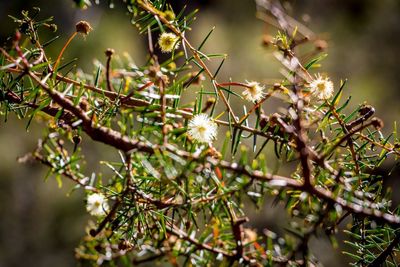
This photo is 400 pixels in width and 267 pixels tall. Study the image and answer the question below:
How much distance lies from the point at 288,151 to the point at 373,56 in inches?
133

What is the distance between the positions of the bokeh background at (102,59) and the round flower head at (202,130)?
2.75m

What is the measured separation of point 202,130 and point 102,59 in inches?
121

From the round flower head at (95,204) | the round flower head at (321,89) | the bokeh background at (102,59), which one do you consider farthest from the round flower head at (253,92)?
the bokeh background at (102,59)

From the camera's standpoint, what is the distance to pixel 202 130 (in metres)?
0.38

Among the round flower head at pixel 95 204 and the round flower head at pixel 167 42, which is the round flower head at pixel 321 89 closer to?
the round flower head at pixel 167 42

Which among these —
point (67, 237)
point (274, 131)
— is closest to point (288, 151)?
point (274, 131)

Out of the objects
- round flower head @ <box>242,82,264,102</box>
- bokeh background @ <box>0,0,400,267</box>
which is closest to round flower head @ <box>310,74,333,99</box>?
round flower head @ <box>242,82,264,102</box>

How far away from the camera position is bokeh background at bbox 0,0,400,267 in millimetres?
3297

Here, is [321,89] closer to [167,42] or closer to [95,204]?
[167,42]

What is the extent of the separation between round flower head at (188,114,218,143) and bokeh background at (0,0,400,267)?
2.75m

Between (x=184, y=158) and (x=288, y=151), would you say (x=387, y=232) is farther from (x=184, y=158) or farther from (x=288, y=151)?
(x=184, y=158)

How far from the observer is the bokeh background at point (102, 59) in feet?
10.8

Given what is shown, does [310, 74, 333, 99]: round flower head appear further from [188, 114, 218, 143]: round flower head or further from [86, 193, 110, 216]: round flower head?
[86, 193, 110, 216]: round flower head

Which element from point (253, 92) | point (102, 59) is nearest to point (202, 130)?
point (253, 92)
